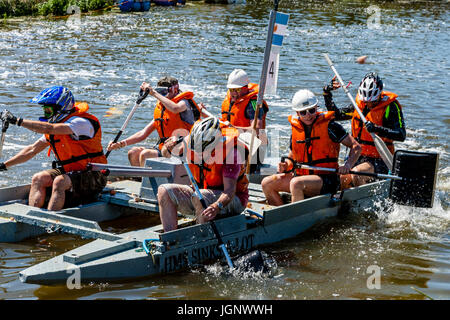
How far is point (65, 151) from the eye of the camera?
328 inches

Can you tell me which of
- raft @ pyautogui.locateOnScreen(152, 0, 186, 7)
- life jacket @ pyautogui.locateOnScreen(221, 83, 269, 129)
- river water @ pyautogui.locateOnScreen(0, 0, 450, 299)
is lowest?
river water @ pyautogui.locateOnScreen(0, 0, 450, 299)

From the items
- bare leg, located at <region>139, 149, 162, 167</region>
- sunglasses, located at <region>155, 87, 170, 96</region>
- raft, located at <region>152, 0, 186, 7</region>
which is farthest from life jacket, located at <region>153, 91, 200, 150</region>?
raft, located at <region>152, 0, 186, 7</region>

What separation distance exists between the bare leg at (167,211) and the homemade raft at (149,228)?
0.17m

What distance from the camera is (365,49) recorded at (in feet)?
85.3

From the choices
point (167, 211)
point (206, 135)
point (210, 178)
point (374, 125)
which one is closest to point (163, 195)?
point (167, 211)

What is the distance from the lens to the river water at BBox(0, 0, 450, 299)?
7344 mm

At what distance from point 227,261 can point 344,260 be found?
1.62m

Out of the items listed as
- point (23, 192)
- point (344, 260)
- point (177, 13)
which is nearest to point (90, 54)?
point (177, 13)

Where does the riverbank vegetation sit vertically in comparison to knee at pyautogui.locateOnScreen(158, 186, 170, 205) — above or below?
above

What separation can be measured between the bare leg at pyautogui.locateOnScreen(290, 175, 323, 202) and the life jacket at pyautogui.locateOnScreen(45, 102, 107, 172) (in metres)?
2.47

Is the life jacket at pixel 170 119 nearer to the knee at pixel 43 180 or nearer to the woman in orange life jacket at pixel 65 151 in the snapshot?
the woman in orange life jacket at pixel 65 151

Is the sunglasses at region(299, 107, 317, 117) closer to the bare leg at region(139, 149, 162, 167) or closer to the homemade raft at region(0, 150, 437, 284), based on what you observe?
the homemade raft at region(0, 150, 437, 284)
